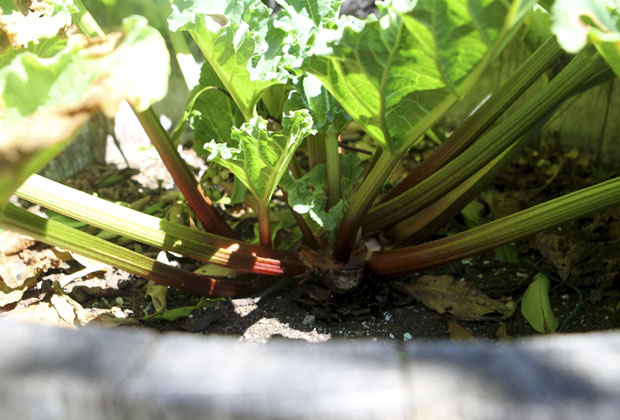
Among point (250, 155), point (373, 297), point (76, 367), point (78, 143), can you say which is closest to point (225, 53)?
point (250, 155)

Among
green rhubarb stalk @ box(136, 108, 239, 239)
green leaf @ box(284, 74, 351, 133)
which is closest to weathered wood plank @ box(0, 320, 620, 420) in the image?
green leaf @ box(284, 74, 351, 133)

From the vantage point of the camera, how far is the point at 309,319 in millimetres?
1481

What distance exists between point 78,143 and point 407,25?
157 cm

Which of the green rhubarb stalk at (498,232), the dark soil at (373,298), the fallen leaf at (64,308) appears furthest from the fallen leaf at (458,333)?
the fallen leaf at (64,308)

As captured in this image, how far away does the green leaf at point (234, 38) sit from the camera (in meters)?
1.32

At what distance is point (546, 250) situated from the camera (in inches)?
65.2

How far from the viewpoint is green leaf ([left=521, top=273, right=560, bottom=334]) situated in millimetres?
1385

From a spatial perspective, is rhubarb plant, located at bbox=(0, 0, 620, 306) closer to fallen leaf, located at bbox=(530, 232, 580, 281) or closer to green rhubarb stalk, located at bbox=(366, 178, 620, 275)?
green rhubarb stalk, located at bbox=(366, 178, 620, 275)

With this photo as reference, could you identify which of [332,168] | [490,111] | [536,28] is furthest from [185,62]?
[536,28]

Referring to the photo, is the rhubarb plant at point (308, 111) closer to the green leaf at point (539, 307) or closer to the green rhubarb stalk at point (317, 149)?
the green rhubarb stalk at point (317, 149)

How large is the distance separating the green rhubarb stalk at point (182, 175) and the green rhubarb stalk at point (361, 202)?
0.33 m

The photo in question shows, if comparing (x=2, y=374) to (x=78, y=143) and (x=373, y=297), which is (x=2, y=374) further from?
(x=78, y=143)

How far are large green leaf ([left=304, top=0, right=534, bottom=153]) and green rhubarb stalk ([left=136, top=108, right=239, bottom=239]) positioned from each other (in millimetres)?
528

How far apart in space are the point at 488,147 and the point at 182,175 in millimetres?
766
